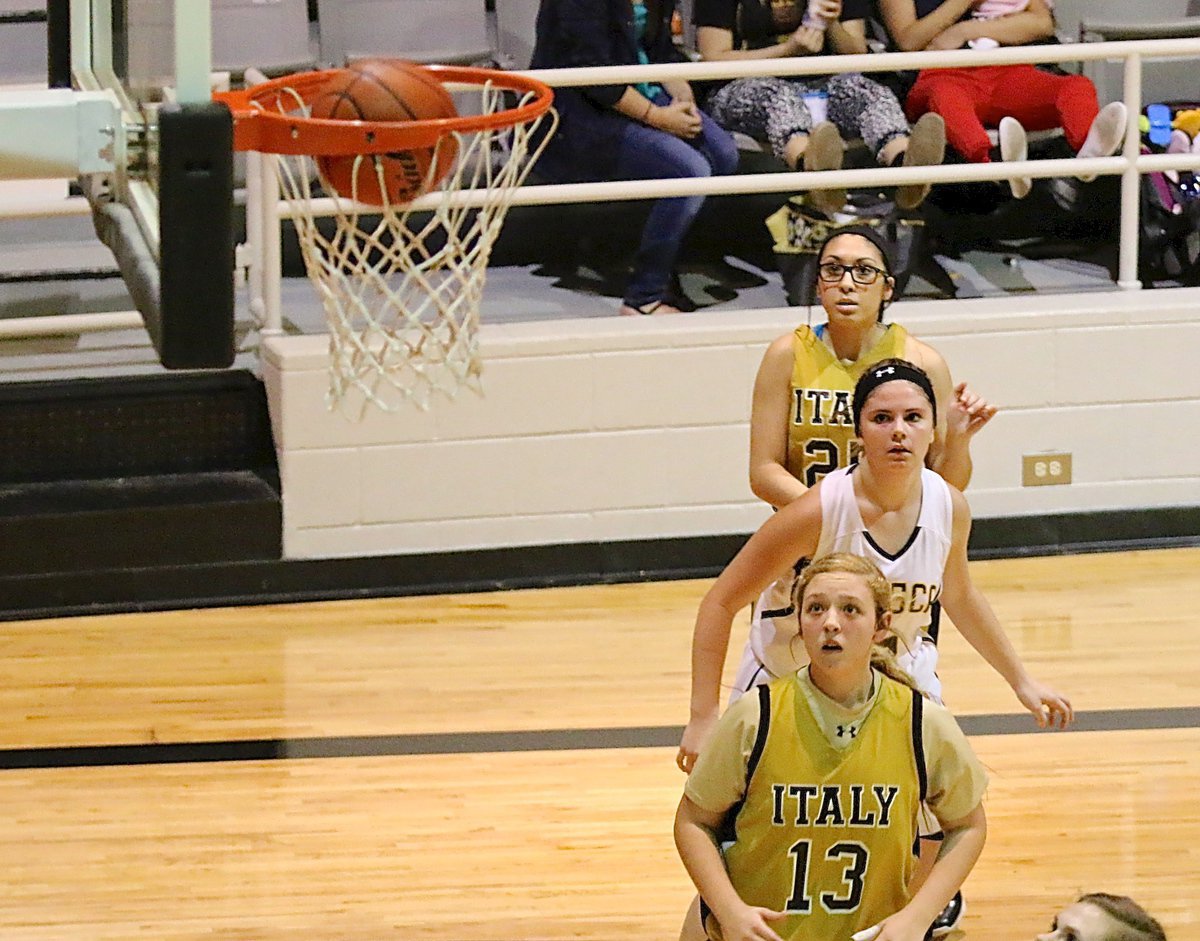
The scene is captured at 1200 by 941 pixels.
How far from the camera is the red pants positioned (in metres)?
7.56

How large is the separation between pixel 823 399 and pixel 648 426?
8.57ft

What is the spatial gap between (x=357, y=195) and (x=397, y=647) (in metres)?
2.89

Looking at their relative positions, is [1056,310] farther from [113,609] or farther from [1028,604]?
[113,609]

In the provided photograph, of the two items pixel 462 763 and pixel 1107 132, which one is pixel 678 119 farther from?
pixel 462 763

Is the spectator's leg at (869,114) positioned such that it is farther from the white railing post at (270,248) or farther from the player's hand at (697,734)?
the player's hand at (697,734)

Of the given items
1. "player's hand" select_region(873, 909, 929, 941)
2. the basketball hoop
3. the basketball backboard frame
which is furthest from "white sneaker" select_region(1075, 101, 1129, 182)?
the basketball backboard frame

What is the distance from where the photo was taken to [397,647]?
6.31 metres

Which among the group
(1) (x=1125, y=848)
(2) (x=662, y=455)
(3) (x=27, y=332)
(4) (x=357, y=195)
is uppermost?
(4) (x=357, y=195)

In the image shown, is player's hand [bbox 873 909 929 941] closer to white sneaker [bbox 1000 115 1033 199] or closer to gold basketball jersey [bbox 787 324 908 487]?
gold basketball jersey [bbox 787 324 908 487]

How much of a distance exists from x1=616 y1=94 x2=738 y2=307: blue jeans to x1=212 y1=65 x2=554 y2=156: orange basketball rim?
10.6ft

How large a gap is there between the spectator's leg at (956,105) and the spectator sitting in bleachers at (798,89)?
0.16 metres

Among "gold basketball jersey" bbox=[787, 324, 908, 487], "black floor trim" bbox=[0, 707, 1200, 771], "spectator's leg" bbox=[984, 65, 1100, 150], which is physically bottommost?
"black floor trim" bbox=[0, 707, 1200, 771]

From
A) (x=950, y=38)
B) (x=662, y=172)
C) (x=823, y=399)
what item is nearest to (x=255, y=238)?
(x=662, y=172)

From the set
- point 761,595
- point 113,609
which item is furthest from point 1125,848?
point 113,609
